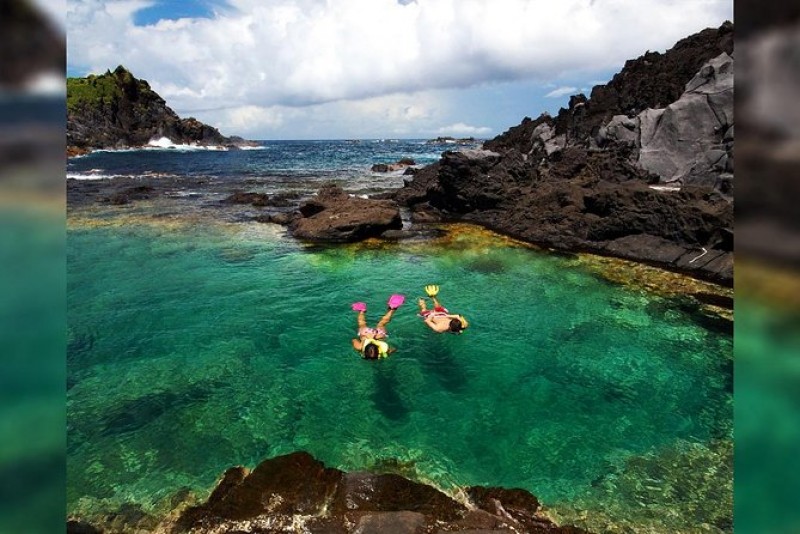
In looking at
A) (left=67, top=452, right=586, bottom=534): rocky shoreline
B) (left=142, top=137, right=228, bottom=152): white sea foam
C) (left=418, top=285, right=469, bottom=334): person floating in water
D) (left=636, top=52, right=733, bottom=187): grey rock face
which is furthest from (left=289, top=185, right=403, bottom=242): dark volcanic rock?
(left=142, top=137, right=228, bottom=152): white sea foam

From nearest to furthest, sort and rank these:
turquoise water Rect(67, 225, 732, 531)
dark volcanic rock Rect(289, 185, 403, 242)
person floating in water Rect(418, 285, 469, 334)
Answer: turquoise water Rect(67, 225, 732, 531), person floating in water Rect(418, 285, 469, 334), dark volcanic rock Rect(289, 185, 403, 242)

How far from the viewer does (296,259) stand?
2389 cm

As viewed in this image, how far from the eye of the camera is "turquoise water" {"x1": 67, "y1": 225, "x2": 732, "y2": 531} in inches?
389

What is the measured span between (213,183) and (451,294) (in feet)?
145

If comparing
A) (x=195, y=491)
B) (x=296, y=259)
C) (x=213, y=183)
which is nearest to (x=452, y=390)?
(x=195, y=491)

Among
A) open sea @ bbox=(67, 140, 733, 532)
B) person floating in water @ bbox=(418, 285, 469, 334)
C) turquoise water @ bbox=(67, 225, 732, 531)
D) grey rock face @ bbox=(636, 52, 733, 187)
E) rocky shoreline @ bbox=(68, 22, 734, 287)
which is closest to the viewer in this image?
open sea @ bbox=(67, 140, 733, 532)

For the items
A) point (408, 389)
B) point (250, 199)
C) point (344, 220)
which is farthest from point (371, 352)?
point (250, 199)

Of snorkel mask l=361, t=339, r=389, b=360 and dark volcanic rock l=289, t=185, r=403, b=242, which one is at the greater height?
dark volcanic rock l=289, t=185, r=403, b=242

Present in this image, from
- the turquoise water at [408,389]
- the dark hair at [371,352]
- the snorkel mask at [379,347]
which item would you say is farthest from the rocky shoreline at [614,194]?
the dark hair at [371,352]

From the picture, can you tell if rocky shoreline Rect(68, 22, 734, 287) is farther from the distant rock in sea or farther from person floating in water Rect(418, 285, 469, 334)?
the distant rock in sea

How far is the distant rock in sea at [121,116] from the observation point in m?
113

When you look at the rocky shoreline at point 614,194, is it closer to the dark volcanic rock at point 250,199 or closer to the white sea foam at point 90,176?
the dark volcanic rock at point 250,199

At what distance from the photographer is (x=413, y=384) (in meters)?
13.1

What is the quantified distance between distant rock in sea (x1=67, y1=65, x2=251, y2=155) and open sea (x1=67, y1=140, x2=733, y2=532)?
348ft
